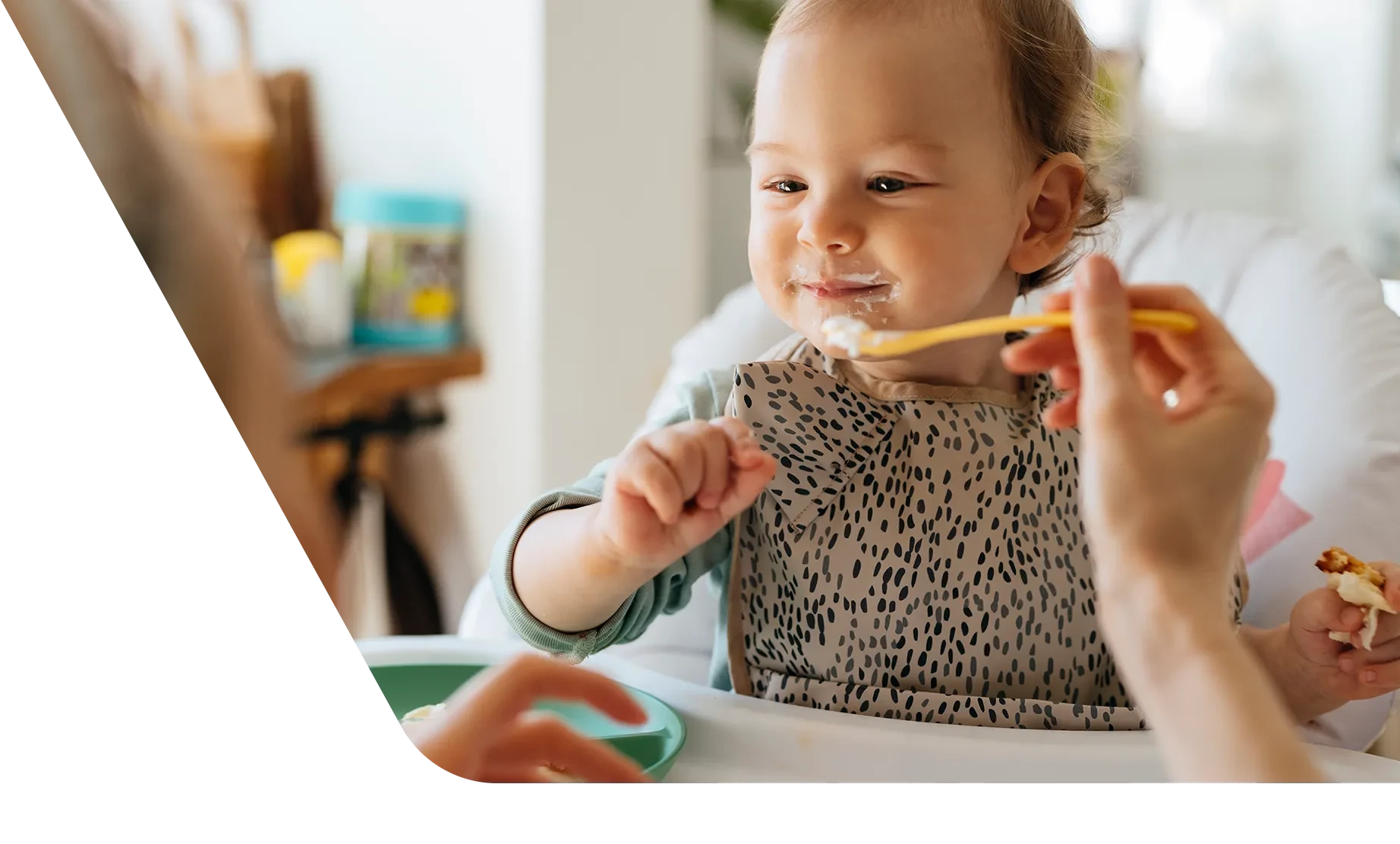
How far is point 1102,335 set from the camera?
0.41 metres

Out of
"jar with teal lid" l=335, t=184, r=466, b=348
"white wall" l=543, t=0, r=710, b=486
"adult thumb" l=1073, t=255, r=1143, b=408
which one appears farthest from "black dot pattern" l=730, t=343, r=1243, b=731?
"jar with teal lid" l=335, t=184, r=466, b=348

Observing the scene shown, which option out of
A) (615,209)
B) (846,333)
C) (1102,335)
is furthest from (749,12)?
(1102,335)

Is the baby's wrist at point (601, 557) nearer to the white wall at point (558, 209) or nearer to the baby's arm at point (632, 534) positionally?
the baby's arm at point (632, 534)

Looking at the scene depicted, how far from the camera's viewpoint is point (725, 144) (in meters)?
2.61

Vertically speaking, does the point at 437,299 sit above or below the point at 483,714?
above

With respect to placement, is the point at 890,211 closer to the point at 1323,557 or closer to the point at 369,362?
the point at 1323,557

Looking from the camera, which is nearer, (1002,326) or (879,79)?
(1002,326)

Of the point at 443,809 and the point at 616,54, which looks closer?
the point at 443,809

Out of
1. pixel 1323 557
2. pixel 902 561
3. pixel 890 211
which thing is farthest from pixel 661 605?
pixel 1323 557

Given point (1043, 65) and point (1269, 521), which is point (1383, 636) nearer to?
point (1269, 521)

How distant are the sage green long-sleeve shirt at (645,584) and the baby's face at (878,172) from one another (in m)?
0.08

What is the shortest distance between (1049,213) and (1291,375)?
1.09 feet

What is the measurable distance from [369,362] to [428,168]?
0.51m

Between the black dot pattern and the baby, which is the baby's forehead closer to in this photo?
the baby
